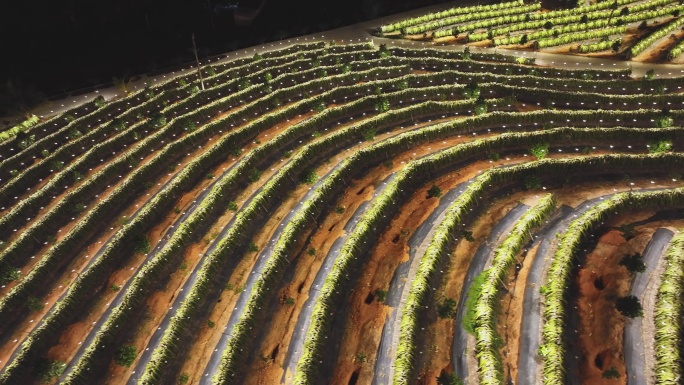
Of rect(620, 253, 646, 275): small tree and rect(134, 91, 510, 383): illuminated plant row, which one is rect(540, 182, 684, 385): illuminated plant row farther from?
rect(134, 91, 510, 383): illuminated plant row

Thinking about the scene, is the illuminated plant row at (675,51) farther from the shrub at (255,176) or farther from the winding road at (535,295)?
the shrub at (255,176)

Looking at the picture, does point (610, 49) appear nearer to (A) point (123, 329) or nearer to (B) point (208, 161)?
(B) point (208, 161)

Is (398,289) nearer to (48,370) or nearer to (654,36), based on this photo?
(48,370)

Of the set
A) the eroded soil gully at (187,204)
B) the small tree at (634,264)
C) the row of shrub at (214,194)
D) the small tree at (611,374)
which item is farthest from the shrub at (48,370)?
the small tree at (634,264)

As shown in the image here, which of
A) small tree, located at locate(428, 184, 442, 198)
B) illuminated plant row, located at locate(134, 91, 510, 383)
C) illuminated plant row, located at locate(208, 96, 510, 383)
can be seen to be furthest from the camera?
small tree, located at locate(428, 184, 442, 198)

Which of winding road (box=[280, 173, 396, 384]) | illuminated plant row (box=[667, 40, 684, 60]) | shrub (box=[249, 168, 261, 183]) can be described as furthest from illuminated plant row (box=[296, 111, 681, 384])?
illuminated plant row (box=[667, 40, 684, 60])

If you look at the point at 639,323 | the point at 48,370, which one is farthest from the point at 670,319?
the point at 48,370
